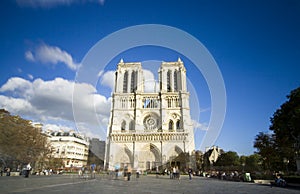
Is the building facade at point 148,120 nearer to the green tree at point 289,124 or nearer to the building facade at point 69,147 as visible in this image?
the building facade at point 69,147

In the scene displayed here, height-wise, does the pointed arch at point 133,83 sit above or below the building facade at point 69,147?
above

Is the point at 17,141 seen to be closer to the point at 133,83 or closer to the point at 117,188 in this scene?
the point at 117,188

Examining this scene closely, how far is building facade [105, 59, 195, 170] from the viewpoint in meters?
52.9

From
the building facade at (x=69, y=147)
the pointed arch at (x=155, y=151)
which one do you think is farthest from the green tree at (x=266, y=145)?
the building facade at (x=69, y=147)

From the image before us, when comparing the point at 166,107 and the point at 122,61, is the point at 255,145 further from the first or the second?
the point at 122,61

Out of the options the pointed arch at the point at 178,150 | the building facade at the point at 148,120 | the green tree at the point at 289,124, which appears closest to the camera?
the green tree at the point at 289,124

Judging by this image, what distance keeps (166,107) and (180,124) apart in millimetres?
5960

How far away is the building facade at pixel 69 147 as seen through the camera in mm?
63881

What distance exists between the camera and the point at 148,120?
194 ft

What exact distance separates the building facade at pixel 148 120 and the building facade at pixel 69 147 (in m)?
17.3

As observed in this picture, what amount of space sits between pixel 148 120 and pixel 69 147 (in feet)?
89.6

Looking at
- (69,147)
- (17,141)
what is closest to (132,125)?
(69,147)

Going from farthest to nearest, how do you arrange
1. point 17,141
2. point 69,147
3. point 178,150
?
point 69,147 → point 178,150 → point 17,141

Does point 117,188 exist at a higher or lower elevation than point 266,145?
lower
